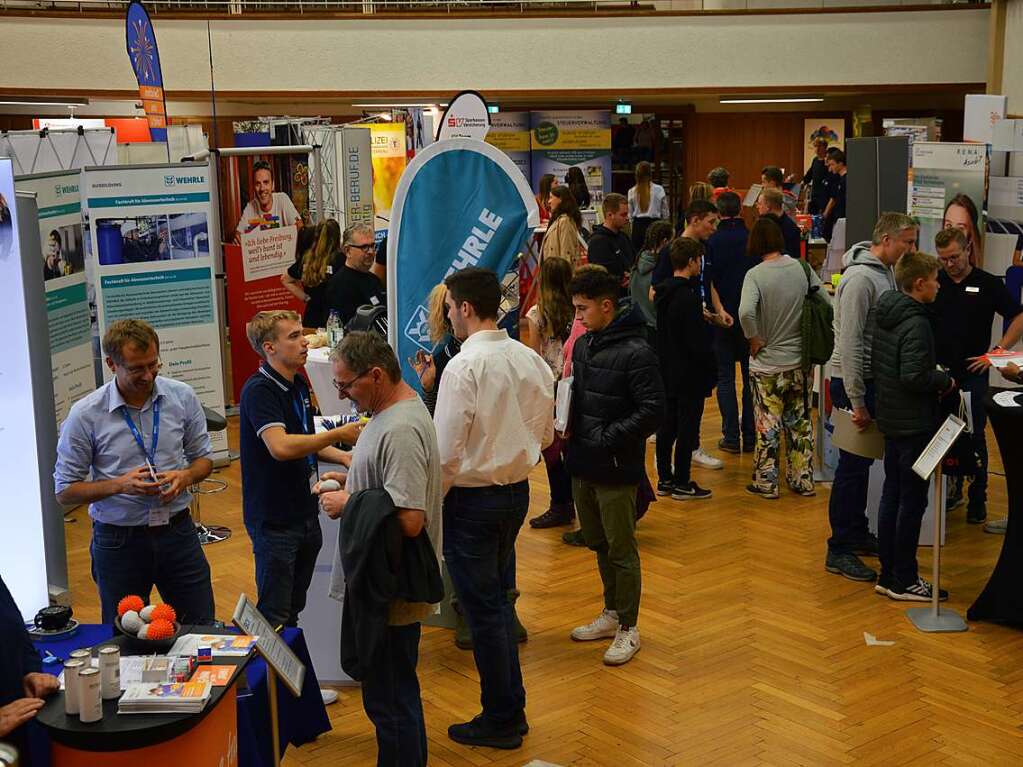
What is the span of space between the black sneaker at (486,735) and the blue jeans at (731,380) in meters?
4.00

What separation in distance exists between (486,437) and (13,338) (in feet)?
5.40

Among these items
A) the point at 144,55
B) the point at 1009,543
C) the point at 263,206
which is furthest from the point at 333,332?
the point at 144,55

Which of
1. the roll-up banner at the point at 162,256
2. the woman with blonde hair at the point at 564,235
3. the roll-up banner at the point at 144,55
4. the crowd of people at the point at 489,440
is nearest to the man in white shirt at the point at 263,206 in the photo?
the roll-up banner at the point at 144,55

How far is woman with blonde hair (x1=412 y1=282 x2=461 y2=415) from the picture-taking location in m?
4.74

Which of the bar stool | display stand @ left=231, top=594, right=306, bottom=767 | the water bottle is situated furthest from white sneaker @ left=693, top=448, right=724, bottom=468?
display stand @ left=231, top=594, right=306, bottom=767

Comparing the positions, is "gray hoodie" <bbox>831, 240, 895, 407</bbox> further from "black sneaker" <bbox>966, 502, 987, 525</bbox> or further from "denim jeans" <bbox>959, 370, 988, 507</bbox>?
"black sneaker" <bbox>966, 502, 987, 525</bbox>

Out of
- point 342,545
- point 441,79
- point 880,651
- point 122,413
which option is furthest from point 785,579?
point 441,79

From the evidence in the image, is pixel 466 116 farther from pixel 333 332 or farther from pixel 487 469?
pixel 487 469

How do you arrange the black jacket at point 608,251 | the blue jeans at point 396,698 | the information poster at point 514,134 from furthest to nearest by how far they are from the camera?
the information poster at point 514,134 → the black jacket at point 608,251 → the blue jeans at point 396,698

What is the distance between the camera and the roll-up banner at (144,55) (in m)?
8.45

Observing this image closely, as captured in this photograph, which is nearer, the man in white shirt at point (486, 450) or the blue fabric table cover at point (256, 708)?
the blue fabric table cover at point (256, 708)

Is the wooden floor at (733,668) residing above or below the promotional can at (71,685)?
below

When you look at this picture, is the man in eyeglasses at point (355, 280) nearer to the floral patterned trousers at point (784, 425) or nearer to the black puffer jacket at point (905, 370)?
the floral patterned trousers at point (784, 425)

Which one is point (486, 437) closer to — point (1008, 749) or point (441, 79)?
point (1008, 749)
